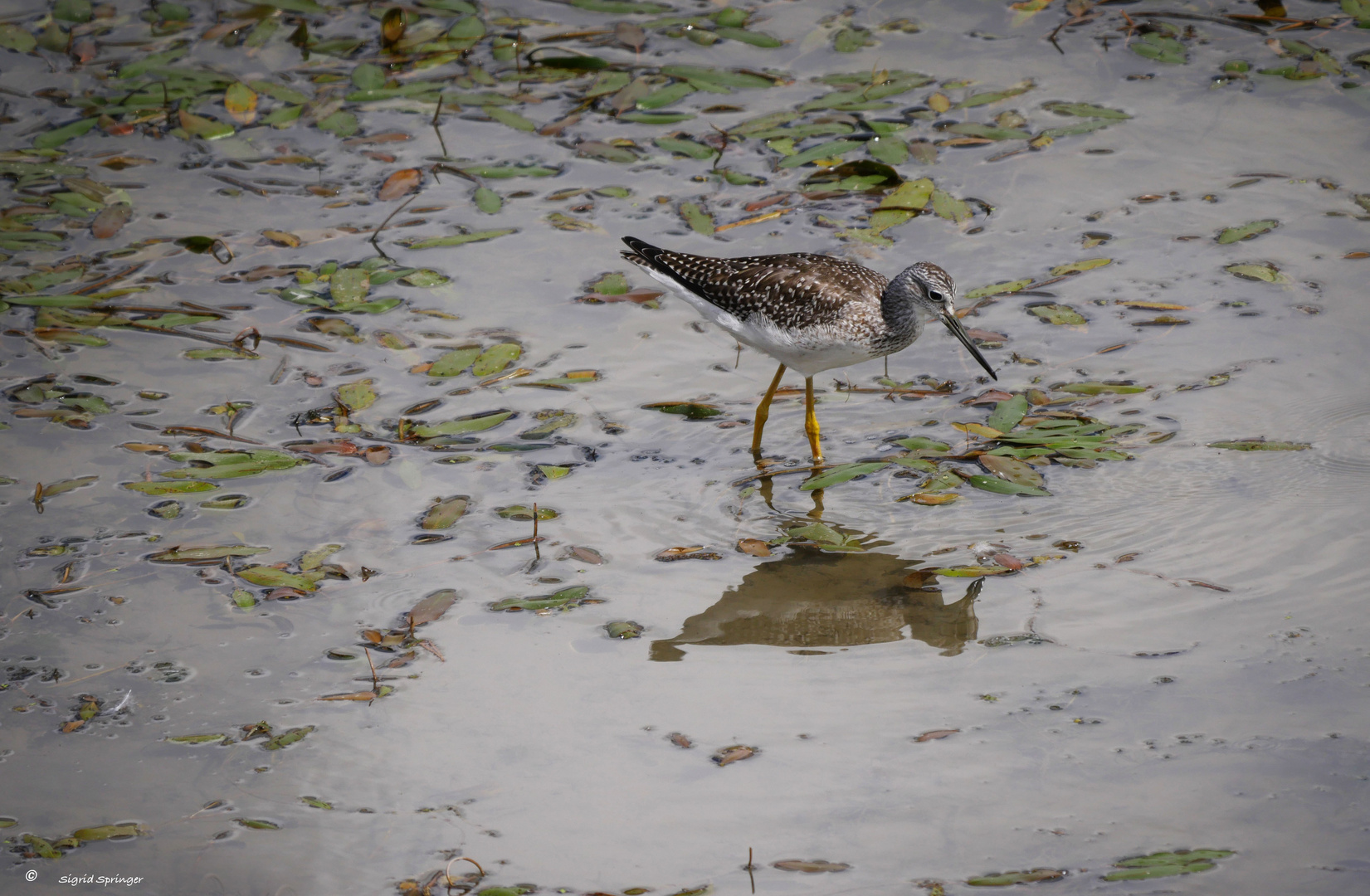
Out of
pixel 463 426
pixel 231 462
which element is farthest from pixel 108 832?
pixel 463 426

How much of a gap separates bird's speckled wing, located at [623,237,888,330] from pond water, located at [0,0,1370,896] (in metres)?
0.75

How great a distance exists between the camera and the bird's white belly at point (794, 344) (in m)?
6.71

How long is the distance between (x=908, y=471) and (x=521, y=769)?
10.0ft

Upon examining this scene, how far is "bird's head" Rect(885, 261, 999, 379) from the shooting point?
6641 mm

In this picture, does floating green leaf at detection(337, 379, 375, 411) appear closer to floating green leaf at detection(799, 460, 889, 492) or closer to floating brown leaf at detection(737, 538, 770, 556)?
floating brown leaf at detection(737, 538, 770, 556)

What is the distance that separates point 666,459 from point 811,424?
0.91 metres

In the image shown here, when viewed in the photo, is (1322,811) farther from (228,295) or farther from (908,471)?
(228,295)

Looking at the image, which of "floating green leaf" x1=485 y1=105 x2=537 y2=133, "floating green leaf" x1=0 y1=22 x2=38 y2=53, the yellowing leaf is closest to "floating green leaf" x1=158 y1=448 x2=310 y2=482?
"floating green leaf" x1=485 y1=105 x2=537 y2=133

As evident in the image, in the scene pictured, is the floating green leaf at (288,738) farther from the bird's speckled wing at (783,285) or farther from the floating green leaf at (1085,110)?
the floating green leaf at (1085,110)

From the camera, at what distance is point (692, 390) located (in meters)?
7.66

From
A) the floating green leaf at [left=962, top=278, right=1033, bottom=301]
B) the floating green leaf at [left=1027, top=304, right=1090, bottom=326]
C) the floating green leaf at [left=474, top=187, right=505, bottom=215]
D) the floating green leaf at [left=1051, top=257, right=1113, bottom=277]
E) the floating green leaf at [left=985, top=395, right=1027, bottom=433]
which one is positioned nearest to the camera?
the floating green leaf at [left=985, top=395, right=1027, bottom=433]

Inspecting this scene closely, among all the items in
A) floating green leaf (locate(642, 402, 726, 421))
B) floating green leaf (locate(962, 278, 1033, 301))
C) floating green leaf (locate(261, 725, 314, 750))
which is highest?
floating green leaf (locate(962, 278, 1033, 301))

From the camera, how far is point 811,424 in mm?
7086

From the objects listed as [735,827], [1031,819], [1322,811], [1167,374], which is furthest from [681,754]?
[1167,374]
